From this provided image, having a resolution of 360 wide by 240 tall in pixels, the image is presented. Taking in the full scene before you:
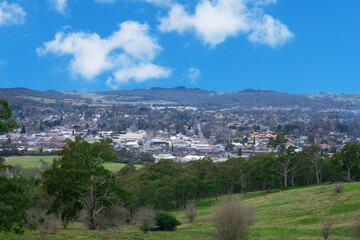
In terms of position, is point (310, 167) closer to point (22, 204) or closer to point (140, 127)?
point (22, 204)

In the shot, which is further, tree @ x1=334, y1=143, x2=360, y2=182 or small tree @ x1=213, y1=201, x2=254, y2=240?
tree @ x1=334, y1=143, x2=360, y2=182

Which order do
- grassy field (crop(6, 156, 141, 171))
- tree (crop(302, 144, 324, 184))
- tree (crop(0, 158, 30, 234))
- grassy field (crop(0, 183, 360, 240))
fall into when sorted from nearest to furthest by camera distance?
tree (crop(0, 158, 30, 234)), grassy field (crop(0, 183, 360, 240)), tree (crop(302, 144, 324, 184)), grassy field (crop(6, 156, 141, 171))

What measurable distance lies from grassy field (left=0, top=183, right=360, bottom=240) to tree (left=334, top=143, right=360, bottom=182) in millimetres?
10016

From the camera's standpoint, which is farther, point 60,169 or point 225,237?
point 60,169

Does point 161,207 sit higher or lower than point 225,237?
lower

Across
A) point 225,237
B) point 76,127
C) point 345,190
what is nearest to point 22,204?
point 225,237

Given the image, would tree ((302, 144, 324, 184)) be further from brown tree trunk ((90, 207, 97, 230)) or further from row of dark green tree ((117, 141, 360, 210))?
brown tree trunk ((90, 207, 97, 230))

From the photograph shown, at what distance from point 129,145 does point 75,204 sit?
97879 mm

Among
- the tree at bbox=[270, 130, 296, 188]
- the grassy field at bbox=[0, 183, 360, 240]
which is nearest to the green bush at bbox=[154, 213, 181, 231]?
the grassy field at bbox=[0, 183, 360, 240]

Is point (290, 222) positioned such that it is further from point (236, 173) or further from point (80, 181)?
point (236, 173)

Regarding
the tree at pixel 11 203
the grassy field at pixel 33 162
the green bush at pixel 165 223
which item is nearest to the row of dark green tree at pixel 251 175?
the green bush at pixel 165 223

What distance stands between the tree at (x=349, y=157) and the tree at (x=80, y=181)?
30.3m

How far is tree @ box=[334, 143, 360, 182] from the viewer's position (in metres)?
39.2

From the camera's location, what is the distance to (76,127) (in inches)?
6624
